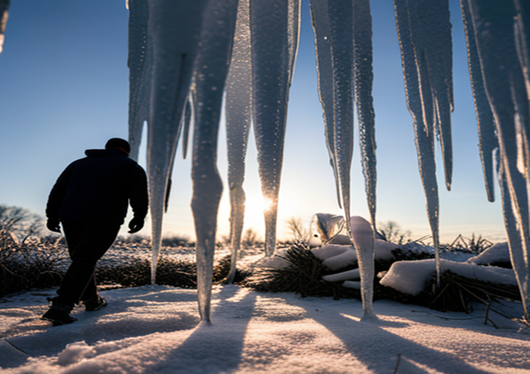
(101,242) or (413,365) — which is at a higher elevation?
(101,242)

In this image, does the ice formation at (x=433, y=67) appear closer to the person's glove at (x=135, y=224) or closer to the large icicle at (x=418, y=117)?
the large icicle at (x=418, y=117)

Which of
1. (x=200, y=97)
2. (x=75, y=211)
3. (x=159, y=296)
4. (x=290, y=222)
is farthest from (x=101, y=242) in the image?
(x=290, y=222)

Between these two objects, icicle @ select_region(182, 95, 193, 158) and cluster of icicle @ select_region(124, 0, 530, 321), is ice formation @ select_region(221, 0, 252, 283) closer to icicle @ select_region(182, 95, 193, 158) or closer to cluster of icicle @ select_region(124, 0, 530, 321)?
cluster of icicle @ select_region(124, 0, 530, 321)

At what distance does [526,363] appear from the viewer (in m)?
0.97

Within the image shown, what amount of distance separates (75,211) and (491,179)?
7.86ft

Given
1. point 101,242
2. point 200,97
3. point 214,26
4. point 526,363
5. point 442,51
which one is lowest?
point 526,363

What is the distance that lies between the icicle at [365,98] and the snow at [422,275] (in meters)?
1.60

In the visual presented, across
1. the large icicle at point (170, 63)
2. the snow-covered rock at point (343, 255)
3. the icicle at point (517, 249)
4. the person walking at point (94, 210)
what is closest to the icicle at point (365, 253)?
the icicle at point (517, 249)

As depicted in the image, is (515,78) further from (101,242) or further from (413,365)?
(101,242)

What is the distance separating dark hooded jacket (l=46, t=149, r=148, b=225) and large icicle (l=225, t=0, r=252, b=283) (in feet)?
4.51

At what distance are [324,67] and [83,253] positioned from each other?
1920 millimetres

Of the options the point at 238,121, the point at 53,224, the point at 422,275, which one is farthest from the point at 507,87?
the point at 53,224

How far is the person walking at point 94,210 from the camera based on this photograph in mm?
2002

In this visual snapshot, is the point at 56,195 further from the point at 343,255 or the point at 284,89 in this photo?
the point at 343,255
